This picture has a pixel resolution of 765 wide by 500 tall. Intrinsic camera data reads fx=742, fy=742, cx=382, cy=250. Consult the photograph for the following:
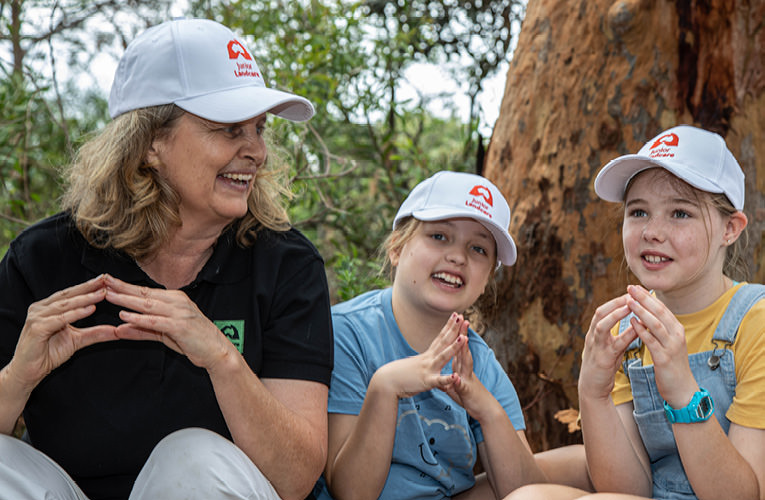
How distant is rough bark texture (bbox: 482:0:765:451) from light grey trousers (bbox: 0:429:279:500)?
1882 mm

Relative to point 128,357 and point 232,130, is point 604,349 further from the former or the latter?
point 128,357

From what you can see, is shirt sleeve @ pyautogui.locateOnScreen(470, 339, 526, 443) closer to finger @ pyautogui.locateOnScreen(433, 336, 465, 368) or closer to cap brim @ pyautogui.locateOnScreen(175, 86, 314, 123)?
finger @ pyautogui.locateOnScreen(433, 336, 465, 368)

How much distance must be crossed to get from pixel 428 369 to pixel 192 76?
1099 mm

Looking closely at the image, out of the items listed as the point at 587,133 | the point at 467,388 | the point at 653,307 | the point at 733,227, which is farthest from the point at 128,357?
the point at 587,133

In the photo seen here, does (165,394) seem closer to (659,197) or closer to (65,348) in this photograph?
(65,348)

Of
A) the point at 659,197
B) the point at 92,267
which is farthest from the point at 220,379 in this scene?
the point at 659,197

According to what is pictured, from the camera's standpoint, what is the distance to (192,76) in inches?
83.3

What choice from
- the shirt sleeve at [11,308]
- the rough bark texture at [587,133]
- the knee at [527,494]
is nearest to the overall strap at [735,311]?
the knee at [527,494]

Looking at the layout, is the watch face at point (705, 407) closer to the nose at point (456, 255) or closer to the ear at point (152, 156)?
the nose at point (456, 255)

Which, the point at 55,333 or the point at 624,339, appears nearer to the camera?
the point at 55,333

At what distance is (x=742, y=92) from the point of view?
3.28 m

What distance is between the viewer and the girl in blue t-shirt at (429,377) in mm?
2283

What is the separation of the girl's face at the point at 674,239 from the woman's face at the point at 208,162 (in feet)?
3.94

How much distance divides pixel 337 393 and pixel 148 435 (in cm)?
65
